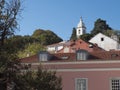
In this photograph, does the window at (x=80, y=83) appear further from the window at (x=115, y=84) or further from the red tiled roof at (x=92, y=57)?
the window at (x=115, y=84)

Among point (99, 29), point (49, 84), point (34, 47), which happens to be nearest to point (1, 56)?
point (49, 84)

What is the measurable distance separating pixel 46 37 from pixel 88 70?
74.3 m

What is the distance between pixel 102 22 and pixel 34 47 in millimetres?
47401

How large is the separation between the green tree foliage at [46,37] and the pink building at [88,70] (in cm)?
6651

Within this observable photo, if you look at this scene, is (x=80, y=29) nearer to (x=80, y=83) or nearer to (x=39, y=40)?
(x=39, y=40)

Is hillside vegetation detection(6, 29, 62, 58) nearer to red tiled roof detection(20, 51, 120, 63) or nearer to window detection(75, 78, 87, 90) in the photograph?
red tiled roof detection(20, 51, 120, 63)

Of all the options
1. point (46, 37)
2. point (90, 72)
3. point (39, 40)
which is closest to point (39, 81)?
point (90, 72)

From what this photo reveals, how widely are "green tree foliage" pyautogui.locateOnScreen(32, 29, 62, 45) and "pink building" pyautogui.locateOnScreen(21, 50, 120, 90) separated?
2618 inches

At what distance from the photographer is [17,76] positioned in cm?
2988

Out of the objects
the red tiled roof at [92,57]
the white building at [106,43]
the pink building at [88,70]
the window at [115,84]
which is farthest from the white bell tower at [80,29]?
the window at [115,84]

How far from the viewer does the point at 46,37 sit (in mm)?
122875

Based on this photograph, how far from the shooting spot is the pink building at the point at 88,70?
159ft

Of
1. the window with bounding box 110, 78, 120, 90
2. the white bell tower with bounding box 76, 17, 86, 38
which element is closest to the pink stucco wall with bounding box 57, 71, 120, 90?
the window with bounding box 110, 78, 120, 90

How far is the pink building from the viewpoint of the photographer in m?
48.5
